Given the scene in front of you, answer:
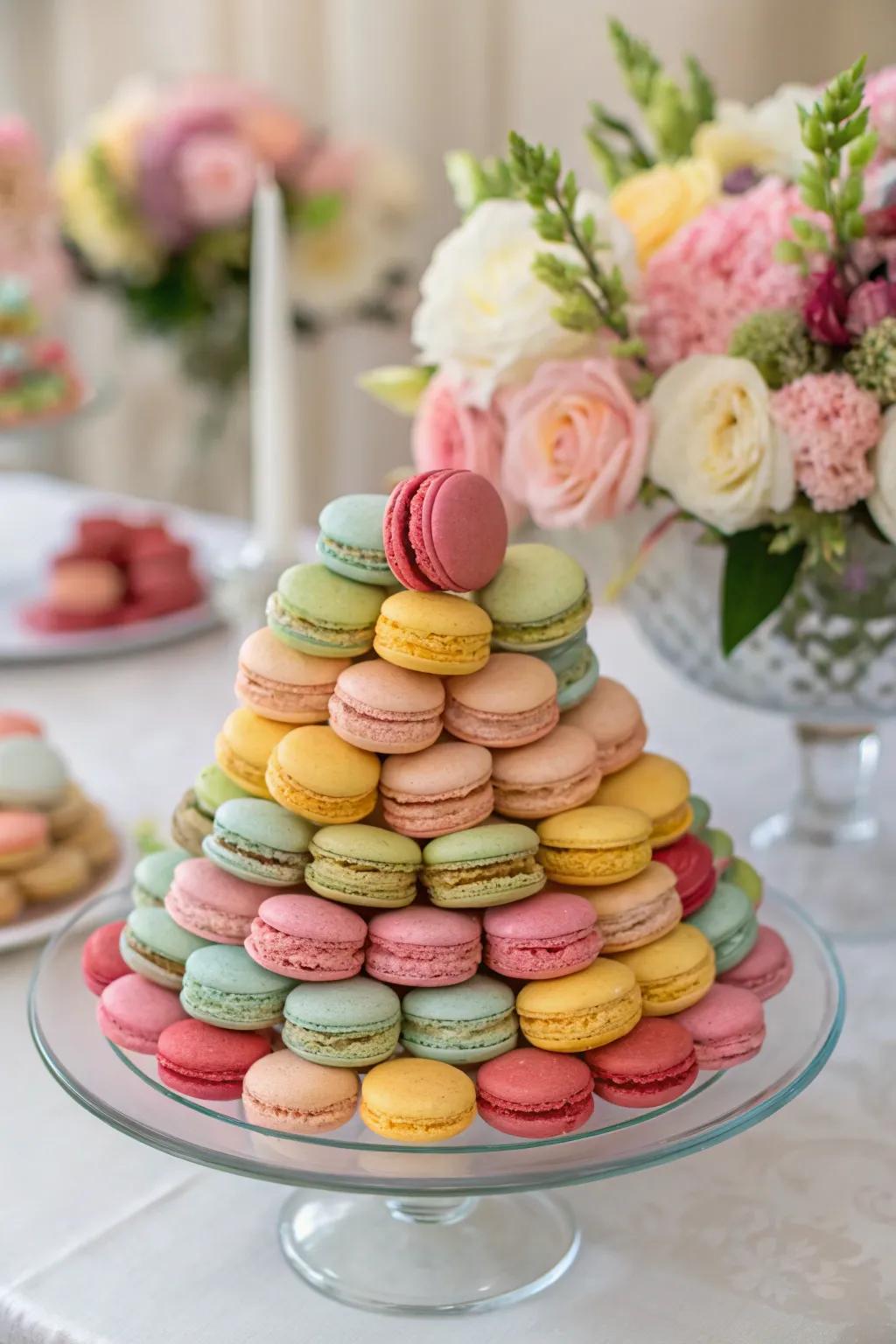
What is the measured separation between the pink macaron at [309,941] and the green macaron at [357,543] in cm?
14

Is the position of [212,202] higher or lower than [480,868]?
higher

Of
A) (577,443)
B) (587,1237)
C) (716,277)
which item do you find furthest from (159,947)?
(716,277)

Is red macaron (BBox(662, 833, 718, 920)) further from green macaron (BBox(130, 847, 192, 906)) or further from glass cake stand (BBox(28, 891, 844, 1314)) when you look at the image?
green macaron (BBox(130, 847, 192, 906))

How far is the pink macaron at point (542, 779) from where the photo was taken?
64cm

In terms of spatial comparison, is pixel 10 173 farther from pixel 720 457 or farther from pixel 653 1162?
pixel 653 1162

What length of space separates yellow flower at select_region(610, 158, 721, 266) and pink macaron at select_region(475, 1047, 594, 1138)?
486 millimetres

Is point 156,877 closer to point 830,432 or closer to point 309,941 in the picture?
point 309,941

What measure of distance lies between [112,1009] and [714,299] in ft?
1.59

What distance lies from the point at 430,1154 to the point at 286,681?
20 cm

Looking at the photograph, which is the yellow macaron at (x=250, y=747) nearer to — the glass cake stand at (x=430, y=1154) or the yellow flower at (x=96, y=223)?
Result: the glass cake stand at (x=430, y=1154)

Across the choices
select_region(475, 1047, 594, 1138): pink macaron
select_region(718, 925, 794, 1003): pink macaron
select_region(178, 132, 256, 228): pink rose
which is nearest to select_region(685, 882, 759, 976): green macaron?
select_region(718, 925, 794, 1003): pink macaron

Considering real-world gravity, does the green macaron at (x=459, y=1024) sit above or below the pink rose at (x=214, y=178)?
below

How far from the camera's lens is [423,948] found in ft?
1.99

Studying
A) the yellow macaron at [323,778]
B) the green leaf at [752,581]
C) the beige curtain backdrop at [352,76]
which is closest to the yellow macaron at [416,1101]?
the yellow macaron at [323,778]
